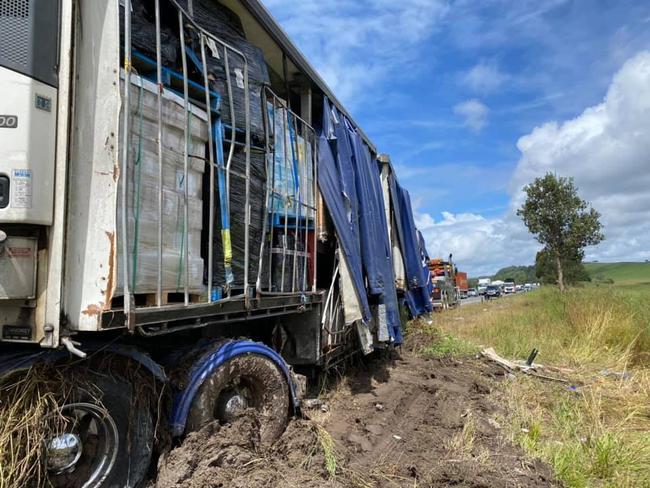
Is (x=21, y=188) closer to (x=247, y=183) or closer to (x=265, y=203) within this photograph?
(x=247, y=183)

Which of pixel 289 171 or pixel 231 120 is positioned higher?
pixel 231 120

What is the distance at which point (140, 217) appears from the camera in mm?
2744

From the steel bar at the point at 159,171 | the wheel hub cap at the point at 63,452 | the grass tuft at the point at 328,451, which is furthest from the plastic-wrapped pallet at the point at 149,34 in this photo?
the grass tuft at the point at 328,451

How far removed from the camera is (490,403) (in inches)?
247

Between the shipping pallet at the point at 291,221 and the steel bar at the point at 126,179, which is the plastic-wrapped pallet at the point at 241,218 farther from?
the steel bar at the point at 126,179

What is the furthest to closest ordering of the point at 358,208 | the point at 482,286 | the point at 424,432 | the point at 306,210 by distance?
the point at 482,286 < the point at 358,208 < the point at 306,210 < the point at 424,432

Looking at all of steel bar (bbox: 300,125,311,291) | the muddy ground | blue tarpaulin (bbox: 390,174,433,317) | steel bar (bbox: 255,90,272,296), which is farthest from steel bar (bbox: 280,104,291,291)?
blue tarpaulin (bbox: 390,174,433,317)

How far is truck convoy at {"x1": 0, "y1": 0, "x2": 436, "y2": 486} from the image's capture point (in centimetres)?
242

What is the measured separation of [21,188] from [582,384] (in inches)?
314

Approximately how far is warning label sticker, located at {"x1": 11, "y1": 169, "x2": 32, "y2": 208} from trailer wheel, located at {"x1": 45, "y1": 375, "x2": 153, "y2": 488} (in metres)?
1.00

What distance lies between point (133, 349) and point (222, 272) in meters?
0.88

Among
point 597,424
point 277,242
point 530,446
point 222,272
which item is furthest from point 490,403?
point 222,272

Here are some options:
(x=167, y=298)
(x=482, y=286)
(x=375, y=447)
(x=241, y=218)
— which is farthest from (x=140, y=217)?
(x=482, y=286)

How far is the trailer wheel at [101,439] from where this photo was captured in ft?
8.50
